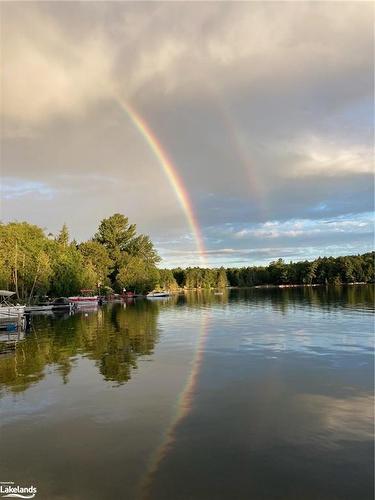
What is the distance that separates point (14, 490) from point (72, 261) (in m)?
98.7

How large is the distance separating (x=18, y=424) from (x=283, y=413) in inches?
371

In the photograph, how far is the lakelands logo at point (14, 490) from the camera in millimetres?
10737

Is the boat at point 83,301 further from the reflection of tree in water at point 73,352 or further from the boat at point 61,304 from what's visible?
the reflection of tree in water at point 73,352

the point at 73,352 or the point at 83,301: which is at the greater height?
the point at 83,301

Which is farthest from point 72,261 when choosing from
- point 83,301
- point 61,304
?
point 61,304

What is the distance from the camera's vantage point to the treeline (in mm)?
83938

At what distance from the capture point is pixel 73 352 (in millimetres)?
32406

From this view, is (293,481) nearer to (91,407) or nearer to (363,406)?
(363,406)

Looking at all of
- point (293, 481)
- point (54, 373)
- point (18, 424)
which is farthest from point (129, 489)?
point (54, 373)

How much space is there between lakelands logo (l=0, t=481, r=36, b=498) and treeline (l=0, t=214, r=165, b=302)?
6738 cm

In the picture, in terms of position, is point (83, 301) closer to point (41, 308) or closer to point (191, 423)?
point (41, 308)

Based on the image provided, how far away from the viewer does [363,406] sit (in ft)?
56.6

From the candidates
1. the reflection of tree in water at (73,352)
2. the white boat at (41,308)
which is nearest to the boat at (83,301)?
the white boat at (41,308)

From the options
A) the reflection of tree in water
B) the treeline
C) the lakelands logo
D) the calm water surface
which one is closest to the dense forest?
the treeline
